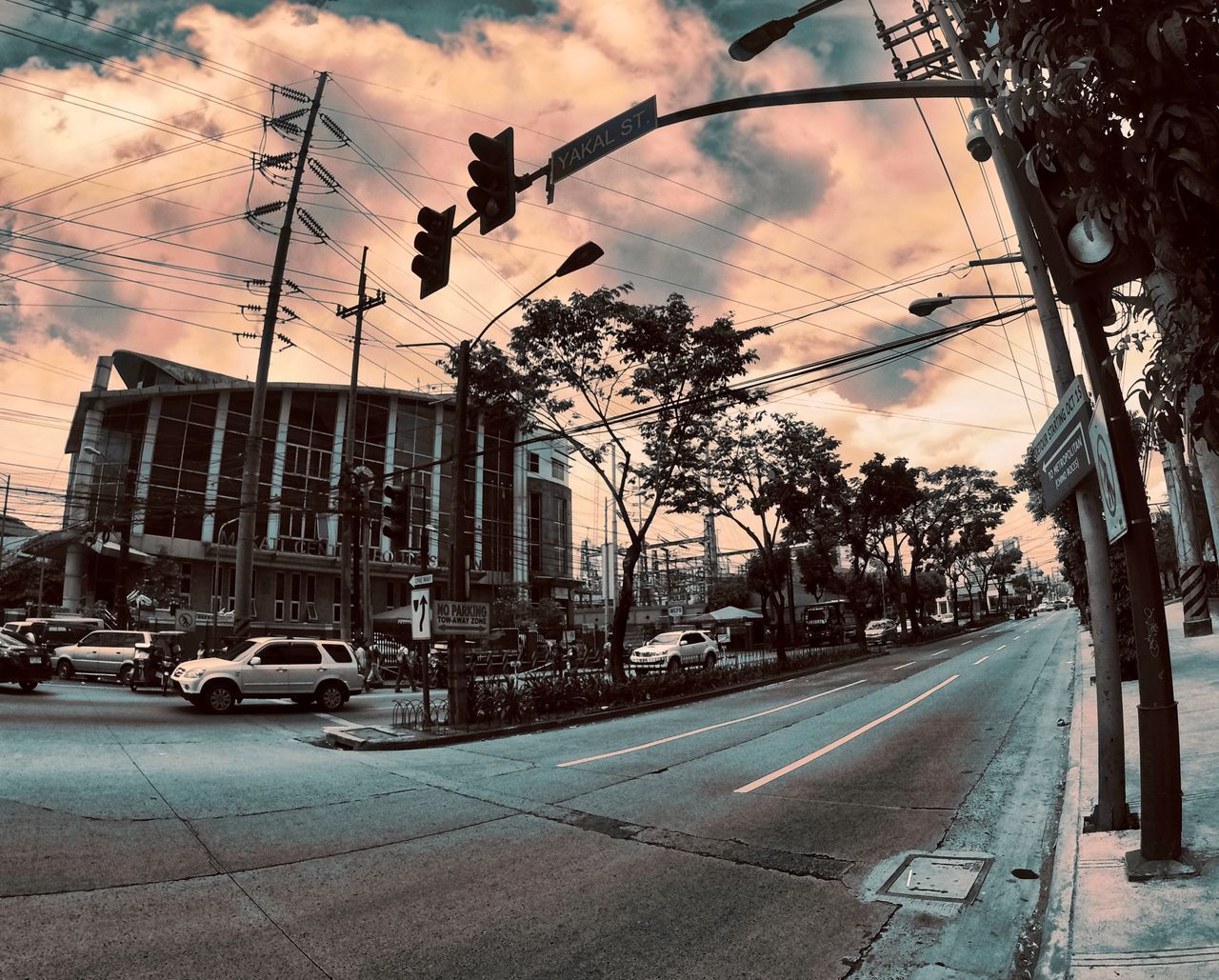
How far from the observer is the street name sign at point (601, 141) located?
636 centimetres

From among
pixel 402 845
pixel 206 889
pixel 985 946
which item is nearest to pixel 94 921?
pixel 206 889

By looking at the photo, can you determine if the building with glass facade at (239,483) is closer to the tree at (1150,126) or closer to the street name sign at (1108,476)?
the street name sign at (1108,476)

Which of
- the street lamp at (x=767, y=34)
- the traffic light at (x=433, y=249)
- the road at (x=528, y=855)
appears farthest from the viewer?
the traffic light at (x=433, y=249)

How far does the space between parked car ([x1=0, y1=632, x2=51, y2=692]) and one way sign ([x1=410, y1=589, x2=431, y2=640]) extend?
11.2 meters

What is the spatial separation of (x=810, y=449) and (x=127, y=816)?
2795cm

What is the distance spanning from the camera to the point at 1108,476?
185 inches

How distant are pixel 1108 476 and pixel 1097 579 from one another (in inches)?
72.7

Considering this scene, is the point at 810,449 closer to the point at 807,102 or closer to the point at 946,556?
the point at 807,102

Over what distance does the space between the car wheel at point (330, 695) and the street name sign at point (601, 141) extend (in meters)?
14.8

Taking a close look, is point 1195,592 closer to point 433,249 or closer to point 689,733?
point 689,733

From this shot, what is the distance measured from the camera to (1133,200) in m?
3.09

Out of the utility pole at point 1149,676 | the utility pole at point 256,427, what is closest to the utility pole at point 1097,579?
the utility pole at point 1149,676

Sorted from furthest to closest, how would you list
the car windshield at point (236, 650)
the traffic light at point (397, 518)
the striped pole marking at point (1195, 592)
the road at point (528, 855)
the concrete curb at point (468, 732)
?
1. the striped pole marking at point (1195, 592)
2. the car windshield at point (236, 650)
3. the traffic light at point (397, 518)
4. the concrete curb at point (468, 732)
5. the road at point (528, 855)

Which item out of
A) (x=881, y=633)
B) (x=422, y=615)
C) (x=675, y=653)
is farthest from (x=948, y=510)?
(x=422, y=615)
